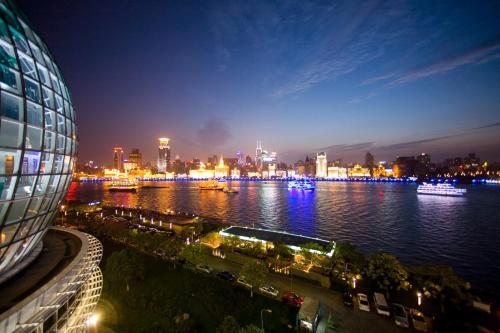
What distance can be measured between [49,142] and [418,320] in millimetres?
28051

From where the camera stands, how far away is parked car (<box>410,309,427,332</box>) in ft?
62.6

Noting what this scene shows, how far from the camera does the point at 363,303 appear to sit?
21.9 metres

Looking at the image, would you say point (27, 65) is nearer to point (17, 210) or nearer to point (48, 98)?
point (48, 98)

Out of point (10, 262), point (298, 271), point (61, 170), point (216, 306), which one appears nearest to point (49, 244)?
point (10, 262)

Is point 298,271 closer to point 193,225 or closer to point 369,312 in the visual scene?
point 369,312

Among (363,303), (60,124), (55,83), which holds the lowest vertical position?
(363,303)

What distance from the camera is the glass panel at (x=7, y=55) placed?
33.2ft

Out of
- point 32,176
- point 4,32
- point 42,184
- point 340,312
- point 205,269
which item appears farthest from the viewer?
point 205,269

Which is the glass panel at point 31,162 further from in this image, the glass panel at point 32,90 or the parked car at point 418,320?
the parked car at point 418,320

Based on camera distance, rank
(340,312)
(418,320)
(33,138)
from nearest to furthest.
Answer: (33,138) → (418,320) → (340,312)

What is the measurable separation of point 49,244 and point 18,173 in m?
A: 10.7

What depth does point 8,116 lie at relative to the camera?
961cm

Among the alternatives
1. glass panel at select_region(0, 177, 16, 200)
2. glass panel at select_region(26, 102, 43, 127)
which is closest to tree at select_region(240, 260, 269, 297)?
glass panel at select_region(0, 177, 16, 200)

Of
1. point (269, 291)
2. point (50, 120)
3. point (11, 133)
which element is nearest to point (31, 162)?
point (11, 133)
